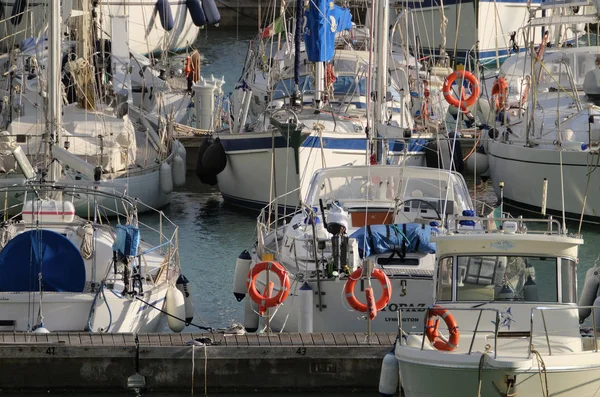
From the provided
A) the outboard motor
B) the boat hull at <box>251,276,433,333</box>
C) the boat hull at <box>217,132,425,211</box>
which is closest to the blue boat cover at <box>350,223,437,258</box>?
the outboard motor

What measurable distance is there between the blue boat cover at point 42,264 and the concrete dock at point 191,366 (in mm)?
1549

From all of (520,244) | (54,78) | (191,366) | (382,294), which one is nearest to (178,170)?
(54,78)

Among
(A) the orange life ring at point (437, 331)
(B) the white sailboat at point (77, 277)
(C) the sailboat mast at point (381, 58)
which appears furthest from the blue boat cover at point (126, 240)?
(C) the sailboat mast at point (381, 58)

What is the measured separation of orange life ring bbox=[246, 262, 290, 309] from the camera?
19.9m

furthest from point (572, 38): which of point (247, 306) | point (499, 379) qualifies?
point (499, 379)

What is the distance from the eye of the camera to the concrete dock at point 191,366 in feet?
63.0

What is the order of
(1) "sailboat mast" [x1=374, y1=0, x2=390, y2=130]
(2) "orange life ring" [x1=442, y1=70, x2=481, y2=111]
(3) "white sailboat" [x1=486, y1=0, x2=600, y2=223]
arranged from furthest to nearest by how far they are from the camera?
(3) "white sailboat" [x1=486, y1=0, x2=600, y2=223]
(1) "sailboat mast" [x1=374, y1=0, x2=390, y2=130]
(2) "orange life ring" [x1=442, y1=70, x2=481, y2=111]

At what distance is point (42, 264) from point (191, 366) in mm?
2712

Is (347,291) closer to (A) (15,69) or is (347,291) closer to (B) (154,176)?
(B) (154,176)

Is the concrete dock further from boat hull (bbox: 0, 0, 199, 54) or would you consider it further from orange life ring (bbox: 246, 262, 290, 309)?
boat hull (bbox: 0, 0, 199, 54)

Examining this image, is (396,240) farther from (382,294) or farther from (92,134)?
(92,134)

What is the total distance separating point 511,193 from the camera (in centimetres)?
3209

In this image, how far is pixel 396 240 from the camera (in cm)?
2102

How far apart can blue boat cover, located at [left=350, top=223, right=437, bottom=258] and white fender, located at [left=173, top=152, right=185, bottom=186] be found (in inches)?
478
